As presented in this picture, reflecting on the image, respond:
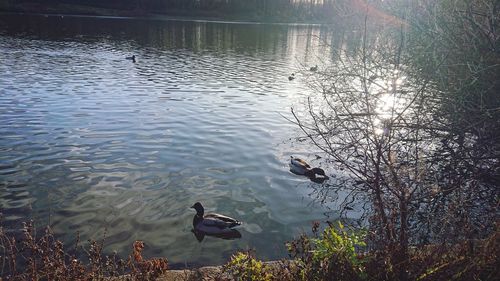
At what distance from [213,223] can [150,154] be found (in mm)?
6199

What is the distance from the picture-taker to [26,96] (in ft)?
71.5

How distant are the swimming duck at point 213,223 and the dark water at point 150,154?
341mm

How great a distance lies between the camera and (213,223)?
9.48 metres

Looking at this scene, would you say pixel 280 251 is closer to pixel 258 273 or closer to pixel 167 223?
pixel 167 223

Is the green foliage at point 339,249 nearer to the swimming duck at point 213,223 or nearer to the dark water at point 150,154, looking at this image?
the dark water at point 150,154

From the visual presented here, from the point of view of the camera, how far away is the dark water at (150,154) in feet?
32.4

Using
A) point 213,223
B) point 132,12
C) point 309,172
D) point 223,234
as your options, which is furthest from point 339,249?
point 132,12

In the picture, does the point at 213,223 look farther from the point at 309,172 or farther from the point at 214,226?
the point at 309,172

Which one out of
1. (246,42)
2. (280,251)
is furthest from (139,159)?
(246,42)

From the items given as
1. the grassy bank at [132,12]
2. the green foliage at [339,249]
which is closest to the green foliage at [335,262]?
the green foliage at [339,249]

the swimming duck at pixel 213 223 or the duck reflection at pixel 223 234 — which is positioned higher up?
the swimming duck at pixel 213 223

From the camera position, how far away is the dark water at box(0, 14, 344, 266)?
Result: 32.4ft

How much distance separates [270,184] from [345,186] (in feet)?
8.17

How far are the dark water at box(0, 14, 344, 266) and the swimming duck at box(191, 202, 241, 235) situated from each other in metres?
0.34
